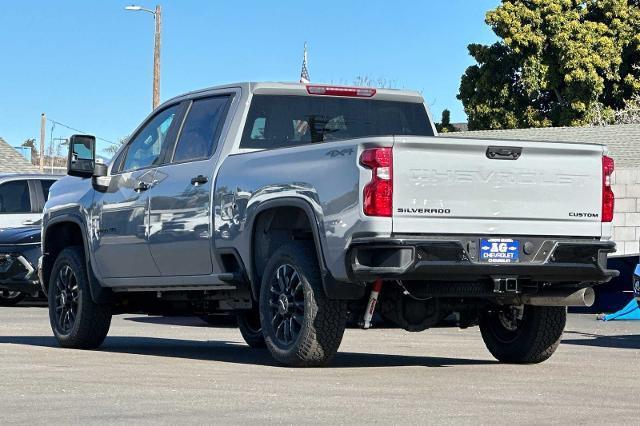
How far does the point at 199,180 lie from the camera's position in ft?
40.0

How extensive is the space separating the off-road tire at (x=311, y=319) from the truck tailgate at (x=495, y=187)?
33.4 inches

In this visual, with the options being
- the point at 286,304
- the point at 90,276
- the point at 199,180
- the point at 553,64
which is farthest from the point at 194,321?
the point at 553,64

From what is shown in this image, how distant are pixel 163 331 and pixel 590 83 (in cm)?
3553

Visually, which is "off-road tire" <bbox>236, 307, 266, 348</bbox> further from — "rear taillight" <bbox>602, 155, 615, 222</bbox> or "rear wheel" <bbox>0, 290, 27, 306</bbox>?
"rear wheel" <bbox>0, 290, 27, 306</bbox>

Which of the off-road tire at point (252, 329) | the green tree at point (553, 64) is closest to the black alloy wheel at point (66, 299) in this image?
the off-road tire at point (252, 329)

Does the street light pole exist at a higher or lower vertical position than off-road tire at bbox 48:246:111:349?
higher

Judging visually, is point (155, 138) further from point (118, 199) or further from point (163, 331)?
point (163, 331)

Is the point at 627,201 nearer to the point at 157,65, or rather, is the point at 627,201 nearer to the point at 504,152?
the point at 504,152

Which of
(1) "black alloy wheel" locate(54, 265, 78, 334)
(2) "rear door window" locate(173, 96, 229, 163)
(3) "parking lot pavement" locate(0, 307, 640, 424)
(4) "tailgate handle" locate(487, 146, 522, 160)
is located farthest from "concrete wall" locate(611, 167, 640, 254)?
(4) "tailgate handle" locate(487, 146, 522, 160)

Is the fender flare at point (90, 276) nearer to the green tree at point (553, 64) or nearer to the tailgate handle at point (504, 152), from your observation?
the tailgate handle at point (504, 152)

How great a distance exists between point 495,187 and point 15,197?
14690 millimetres

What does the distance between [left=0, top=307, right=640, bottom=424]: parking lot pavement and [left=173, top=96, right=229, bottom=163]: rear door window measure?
1664 millimetres

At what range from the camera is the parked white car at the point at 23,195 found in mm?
24188

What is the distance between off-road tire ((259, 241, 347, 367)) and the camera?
10.9 meters
